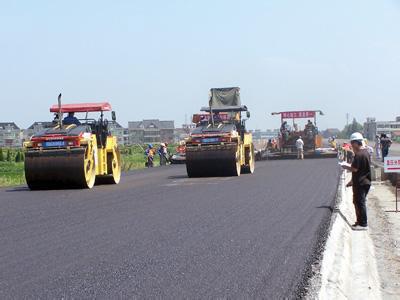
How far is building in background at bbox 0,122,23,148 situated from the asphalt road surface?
495 ft

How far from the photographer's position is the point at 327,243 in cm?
771

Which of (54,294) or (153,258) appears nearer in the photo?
(54,294)

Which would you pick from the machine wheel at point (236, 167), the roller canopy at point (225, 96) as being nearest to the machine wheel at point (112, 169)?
the machine wheel at point (236, 167)

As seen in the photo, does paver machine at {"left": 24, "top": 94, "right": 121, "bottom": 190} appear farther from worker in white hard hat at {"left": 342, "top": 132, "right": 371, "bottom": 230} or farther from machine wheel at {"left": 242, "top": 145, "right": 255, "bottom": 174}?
worker in white hard hat at {"left": 342, "top": 132, "right": 371, "bottom": 230}

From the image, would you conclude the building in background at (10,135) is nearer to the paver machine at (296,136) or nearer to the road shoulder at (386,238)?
the paver machine at (296,136)

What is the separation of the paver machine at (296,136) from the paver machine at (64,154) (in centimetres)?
2117

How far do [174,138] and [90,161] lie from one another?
6628 inches

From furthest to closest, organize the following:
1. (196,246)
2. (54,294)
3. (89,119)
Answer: (89,119) < (196,246) < (54,294)

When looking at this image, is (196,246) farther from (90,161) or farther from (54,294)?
(90,161)

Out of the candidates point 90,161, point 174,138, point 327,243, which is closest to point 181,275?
point 327,243

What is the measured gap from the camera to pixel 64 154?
15.5 meters

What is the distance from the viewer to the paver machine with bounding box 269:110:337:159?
122ft

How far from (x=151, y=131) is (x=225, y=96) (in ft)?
478

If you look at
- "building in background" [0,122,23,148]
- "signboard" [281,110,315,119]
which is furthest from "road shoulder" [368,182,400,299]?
"building in background" [0,122,23,148]
